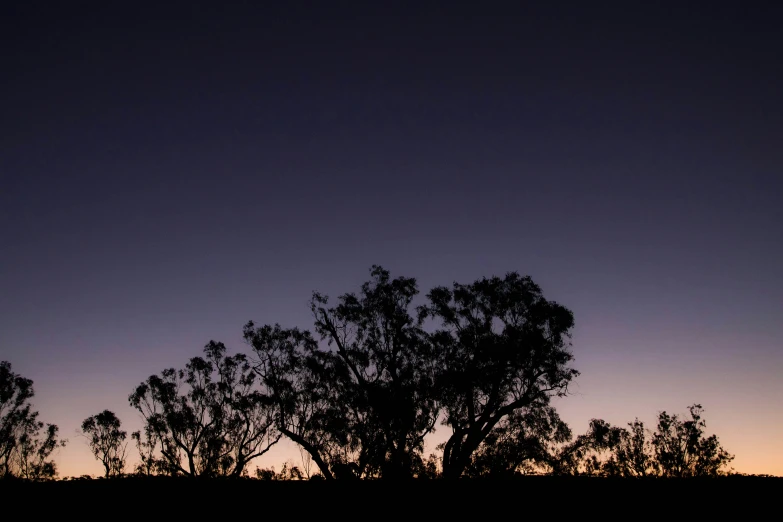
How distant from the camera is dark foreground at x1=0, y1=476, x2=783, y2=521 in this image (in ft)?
43.1

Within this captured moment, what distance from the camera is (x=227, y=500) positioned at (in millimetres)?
14516

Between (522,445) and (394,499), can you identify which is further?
(522,445)

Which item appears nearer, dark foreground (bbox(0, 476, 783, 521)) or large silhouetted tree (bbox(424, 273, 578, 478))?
dark foreground (bbox(0, 476, 783, 521))

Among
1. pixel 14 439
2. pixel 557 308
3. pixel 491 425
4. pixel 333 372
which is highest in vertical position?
pixel 557 308

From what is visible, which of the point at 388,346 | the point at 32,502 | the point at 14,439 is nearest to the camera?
the point at 32,502

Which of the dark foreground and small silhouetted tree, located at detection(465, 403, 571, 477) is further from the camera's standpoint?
small silhouetted tree, located at detection(465, 403, 571, 477)

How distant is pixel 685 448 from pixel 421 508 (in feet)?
123

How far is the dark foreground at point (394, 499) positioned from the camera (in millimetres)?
13148

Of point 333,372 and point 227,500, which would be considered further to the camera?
point 333,372

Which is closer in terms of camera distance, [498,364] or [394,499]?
[394,499]

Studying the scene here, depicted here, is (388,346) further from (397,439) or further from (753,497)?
(753,497)

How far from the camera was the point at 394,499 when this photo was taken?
14789mm

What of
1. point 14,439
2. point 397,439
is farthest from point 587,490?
point 14,439

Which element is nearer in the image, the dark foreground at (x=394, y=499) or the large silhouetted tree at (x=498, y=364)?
the dark foreground at (x=394, y=499)
